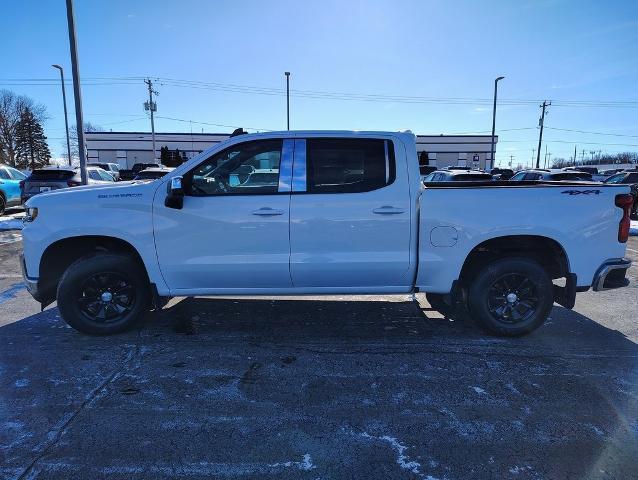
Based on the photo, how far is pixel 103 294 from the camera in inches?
173

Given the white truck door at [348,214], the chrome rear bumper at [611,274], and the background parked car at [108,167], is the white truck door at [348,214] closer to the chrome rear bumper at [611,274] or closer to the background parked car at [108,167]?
the chrome rear bumper at [611,274]

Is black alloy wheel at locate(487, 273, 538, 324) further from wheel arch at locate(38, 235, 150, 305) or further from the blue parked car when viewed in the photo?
the blue parked car

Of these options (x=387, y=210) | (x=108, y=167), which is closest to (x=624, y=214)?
(x=387, y=210)

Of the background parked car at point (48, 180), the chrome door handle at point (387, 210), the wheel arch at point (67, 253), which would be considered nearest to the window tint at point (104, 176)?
the background parked car at point (48, 180)

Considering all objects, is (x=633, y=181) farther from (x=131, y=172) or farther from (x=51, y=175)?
(x=131, y=172)

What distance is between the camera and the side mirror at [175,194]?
13.0 feet

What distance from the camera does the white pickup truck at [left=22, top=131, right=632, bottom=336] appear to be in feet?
13.6

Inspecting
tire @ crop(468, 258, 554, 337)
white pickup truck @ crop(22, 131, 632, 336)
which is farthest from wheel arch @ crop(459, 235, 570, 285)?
tire @ crop(468, 258, 554, 337)

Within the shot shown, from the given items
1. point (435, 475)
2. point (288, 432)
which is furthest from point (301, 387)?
point (435, 475)

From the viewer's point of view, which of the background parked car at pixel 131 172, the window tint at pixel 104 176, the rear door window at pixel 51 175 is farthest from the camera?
the background parked car at pixel 131 172

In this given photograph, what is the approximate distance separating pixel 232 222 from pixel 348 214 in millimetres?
1132

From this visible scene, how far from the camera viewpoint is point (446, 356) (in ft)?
13.4

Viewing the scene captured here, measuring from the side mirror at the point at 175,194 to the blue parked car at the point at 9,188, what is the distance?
13.6m

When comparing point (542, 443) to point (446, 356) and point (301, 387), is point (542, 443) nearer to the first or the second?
point (446, 356)
